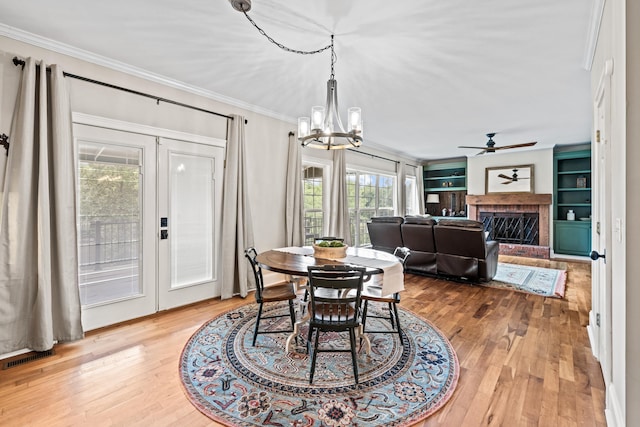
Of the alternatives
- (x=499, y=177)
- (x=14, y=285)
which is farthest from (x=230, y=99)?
(x=499, y=177)

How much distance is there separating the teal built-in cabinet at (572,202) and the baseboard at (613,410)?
6.30 metres

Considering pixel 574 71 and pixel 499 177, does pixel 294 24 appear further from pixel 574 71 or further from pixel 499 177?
pixel 499 177

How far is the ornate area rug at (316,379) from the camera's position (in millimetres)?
1790

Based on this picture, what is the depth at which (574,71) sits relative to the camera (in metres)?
3.08

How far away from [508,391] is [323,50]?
3063 millimetres

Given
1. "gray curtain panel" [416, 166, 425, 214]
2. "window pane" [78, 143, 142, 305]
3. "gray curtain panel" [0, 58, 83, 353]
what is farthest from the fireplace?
"gray curtain panel" [0, 58, 83, 353]

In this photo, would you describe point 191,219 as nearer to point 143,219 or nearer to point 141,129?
point 143,219

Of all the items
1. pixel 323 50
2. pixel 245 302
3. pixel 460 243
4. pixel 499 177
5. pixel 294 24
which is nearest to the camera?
pixel 294 24

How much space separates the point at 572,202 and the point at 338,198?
19.6ft

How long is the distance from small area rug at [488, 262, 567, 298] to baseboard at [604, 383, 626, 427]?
2.70 m

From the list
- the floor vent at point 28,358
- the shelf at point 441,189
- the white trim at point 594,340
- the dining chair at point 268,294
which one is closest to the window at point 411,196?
the shelf at point 441,189

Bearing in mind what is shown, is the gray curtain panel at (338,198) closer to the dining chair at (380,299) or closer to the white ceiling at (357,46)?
the white ceiling at (357,46)

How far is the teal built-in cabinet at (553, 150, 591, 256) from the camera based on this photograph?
657cm

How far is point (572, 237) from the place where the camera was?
665cm
